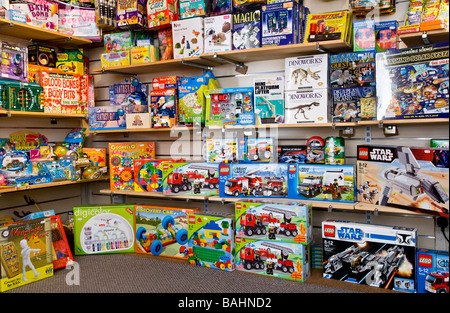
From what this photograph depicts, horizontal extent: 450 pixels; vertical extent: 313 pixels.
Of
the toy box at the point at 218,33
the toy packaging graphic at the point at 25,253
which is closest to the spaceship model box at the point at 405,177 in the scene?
the toy box at the point at 218,33

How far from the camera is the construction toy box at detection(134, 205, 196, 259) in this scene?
3482mm

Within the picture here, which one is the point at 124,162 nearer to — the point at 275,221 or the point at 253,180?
the point at 253,180

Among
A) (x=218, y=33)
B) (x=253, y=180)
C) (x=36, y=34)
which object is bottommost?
(x=253, y=180)

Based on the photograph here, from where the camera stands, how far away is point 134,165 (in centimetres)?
378

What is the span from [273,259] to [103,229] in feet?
5.30

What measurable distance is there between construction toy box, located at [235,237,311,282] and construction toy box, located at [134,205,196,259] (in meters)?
0.56

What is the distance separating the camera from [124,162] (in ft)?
12.6

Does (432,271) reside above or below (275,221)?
below

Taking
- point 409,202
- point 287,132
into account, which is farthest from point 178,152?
point 409,202

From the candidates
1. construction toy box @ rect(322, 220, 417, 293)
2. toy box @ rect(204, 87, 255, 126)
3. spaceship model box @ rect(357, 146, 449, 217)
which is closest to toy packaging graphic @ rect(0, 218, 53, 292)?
toy box @ rect(204, 87, 255, 126)

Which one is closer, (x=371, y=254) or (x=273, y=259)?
(x=371, y=254)

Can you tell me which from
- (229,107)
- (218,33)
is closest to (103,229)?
(229,107)

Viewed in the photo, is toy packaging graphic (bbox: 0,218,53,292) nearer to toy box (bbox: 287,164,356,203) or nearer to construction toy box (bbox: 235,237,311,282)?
construction toy box (bbox: 235,237,311,282)

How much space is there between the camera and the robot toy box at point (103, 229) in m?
3.67
